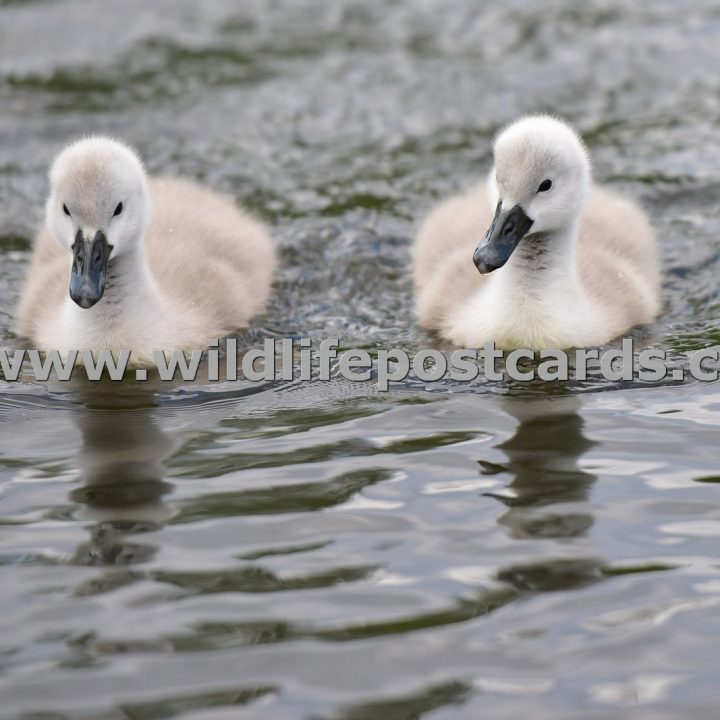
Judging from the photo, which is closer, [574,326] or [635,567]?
[635,567]

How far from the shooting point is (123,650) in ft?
12.2

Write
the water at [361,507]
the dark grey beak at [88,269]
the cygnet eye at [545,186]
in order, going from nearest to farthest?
the water at [361,507]
the dark grey beak at [88,269]
the cygnet eye at [545,186]

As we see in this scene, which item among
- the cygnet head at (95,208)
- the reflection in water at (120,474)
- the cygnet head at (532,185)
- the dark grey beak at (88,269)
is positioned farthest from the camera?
the cygnet head at (532,185)

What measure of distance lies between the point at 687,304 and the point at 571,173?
1.13m

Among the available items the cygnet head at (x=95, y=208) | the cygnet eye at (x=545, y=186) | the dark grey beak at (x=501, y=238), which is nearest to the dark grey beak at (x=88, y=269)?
the cygnet head at (x=95, y=208)

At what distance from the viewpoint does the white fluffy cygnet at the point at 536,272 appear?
5.81 m

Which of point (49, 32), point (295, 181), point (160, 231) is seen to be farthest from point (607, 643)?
point (49, 32)

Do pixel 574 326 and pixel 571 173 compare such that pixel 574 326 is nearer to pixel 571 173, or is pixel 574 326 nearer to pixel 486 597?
pixel 571 173

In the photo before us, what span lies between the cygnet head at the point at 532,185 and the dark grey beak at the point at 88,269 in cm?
151

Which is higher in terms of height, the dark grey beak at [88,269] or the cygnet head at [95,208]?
the cygnet head at [95,208]

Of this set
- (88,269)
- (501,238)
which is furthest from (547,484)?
(88,269)

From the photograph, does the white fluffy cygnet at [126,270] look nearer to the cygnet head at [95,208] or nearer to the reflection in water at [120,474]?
the cygnet head at [95,208]

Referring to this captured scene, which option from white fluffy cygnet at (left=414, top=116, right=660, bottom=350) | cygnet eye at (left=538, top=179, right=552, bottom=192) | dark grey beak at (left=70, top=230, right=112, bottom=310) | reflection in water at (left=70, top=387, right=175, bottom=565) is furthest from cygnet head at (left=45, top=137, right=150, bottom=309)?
cygnet eye at (left=538, top=179, right=552, bottom=192)

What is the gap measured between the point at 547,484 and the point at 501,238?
54.6 inches
